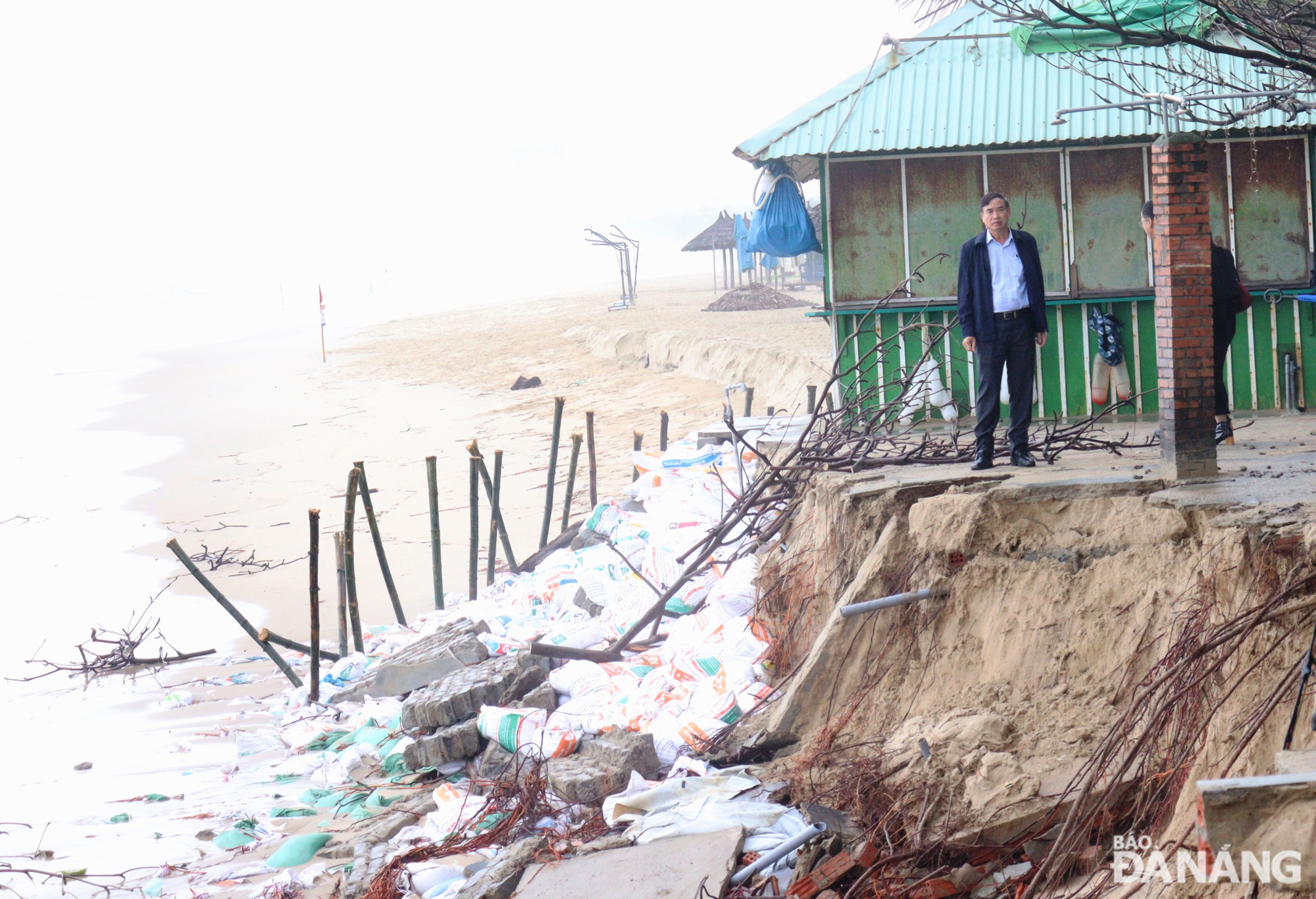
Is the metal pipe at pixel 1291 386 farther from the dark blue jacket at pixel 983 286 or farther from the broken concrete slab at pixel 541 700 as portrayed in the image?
the broken concrete slab at pixel 541 700

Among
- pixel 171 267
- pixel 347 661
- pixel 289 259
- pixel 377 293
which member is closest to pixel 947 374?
pixel 347 661

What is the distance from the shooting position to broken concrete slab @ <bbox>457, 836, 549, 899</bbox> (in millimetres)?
4672

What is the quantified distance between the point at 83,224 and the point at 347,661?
10569 cm

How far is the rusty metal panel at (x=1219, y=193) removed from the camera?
28.3 feet

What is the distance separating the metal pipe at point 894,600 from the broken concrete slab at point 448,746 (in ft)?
Answer: 8.13

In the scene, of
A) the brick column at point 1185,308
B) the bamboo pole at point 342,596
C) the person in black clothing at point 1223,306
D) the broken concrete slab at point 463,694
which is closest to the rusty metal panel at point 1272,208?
the person in black clothing at point 1223,306

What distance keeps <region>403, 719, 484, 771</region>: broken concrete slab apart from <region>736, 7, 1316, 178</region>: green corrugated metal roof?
205 inches

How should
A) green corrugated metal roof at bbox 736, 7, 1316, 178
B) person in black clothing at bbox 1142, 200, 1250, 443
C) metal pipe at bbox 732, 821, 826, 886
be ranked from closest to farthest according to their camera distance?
metal pipe at bbox 732, 821, 826, 886 → person in black clothing at bbox 1142, 200, 1250, 443 → green corrugated metal roof at bbox 736, 7, 1316, 178

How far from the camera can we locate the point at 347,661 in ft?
27.0

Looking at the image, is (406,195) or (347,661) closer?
(347,661)

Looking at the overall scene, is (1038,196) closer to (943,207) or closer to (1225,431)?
(943,207)

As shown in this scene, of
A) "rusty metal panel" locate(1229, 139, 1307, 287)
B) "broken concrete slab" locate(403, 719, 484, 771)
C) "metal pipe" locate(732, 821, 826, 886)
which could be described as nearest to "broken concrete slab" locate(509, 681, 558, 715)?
"broken concrete slab" locate(403, 719, 484, 771)

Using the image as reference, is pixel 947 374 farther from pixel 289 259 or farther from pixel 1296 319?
pixel 289 259

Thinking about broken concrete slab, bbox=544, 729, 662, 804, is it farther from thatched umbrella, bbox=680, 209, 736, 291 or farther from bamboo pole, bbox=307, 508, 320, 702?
thatched umbrella, bbox=680, 209, 736, 291
